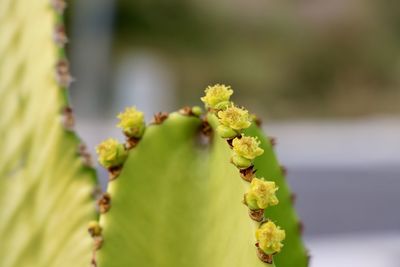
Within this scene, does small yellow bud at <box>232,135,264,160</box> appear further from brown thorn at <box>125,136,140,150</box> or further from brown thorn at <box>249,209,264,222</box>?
brown thorn at <box>125,136,140,150</box>

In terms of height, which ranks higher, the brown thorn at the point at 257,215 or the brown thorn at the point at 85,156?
the brown thorn at the point at 85,156

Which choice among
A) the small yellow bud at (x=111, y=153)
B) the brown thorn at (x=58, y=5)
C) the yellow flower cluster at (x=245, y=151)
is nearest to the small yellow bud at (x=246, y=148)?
the yellow flower cluster at (x=245, y=151)

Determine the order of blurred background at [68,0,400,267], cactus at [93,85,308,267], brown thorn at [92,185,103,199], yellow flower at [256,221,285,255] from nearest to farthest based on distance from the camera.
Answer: yellow flower at [256,221,285,255] → cactus at [93,85,308,267] → brown thorn at [92,185,103,199] → blurred background at [68,0,400,267]

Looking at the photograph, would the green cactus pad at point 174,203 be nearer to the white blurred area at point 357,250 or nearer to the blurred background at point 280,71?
the white blurred area at point 357,250

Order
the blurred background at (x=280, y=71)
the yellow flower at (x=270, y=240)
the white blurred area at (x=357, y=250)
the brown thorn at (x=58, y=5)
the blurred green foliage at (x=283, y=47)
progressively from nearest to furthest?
1. the yellow flower at (x=270, y=240)
2. the brown thorn at (x=58, y=5)
3. the white blurred area at (x=357, y=250)
4. the blurred background at (x=280, y=71)
5. the blurred green foliage at (x=283, y=47)

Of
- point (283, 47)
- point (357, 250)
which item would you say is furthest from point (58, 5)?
point (283, 47)

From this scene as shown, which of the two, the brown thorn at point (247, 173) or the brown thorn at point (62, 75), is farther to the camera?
the brown thorn at point (62, 75)

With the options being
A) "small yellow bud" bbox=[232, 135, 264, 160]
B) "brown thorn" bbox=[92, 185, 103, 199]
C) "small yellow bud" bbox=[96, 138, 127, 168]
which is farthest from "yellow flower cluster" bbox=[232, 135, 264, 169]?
"brown thorn" bbox=[92, 185, 103, 199]

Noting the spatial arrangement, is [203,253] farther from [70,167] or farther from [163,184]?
[70,167]

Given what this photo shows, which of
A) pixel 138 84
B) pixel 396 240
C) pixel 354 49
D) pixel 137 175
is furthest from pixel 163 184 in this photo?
pixel 354 49
